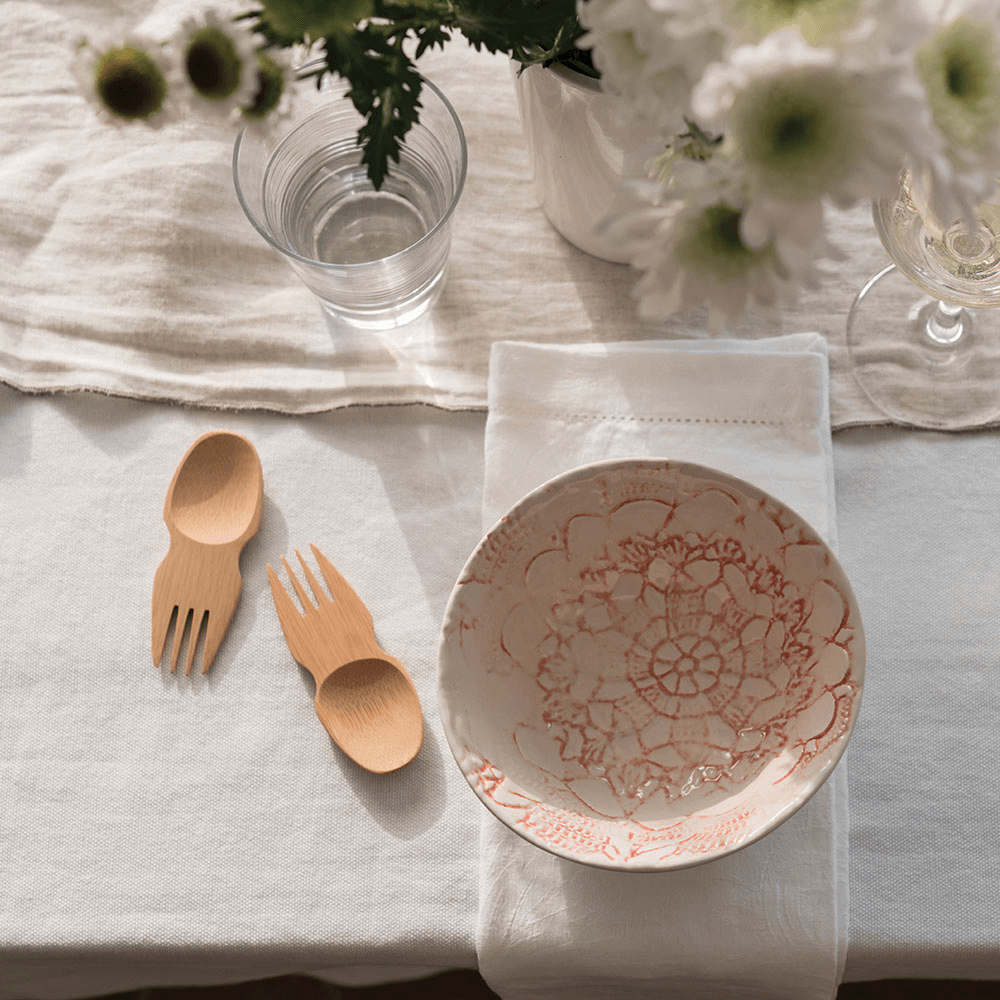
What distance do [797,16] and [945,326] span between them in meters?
0.41

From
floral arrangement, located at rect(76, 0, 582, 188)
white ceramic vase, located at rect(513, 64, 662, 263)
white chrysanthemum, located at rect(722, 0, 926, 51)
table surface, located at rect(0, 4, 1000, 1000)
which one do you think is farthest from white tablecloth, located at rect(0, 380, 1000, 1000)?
white chrysanthemum, located at rect(722, 0, 926, 51)

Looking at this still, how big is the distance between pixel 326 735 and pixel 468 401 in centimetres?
24

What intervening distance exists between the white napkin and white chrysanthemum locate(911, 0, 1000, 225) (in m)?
0.30

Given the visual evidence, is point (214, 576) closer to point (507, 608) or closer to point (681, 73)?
point (507, 608)

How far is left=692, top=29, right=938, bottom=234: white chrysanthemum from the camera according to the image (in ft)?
0.85

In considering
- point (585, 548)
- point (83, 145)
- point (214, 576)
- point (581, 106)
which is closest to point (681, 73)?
point (581, 106)

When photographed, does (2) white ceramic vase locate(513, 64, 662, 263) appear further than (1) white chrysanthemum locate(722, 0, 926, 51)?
Yes

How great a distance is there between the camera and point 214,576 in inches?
23.6

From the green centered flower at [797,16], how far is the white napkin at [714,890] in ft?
1.13

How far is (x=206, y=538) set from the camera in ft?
1.99

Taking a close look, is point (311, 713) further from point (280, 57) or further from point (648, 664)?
point (280, 57)

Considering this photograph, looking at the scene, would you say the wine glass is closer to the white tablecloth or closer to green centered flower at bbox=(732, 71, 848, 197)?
the white tablecloth

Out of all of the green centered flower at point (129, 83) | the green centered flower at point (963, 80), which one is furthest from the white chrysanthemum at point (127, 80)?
the green centered flower at point (963, 80)

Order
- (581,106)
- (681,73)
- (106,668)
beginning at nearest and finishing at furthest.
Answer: (681,73) < (581,106) < (106,668)
